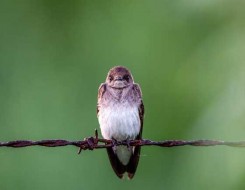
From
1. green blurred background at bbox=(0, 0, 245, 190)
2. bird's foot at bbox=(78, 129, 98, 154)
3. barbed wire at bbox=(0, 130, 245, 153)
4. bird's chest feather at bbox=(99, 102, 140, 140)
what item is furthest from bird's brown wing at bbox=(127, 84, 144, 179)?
green blurred background at bbox=(0, 0, 245, 190)

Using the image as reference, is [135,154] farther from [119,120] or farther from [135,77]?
[135,77]

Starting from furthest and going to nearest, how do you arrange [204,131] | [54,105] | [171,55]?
1. [171,55]
2. [54,105]
3. [204,131]

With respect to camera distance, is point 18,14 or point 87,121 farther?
point 18,14

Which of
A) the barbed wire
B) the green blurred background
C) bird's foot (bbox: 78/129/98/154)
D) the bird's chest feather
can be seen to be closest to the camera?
the barbed wire

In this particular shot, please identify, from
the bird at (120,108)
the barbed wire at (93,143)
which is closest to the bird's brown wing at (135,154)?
the bird at (120,108)

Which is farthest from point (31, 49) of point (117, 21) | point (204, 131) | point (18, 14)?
point (204, 131)

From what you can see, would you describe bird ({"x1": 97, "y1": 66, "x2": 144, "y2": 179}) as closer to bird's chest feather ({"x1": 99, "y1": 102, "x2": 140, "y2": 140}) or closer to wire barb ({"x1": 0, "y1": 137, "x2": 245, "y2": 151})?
bird's chest feather ({"x1": 99, "y1": 102, "x2": 140, "y2": 140})

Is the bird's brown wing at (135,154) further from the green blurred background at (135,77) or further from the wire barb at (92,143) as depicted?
the green blurred background at (135,77)

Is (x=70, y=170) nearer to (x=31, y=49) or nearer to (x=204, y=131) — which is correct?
(x=204, y=131)
